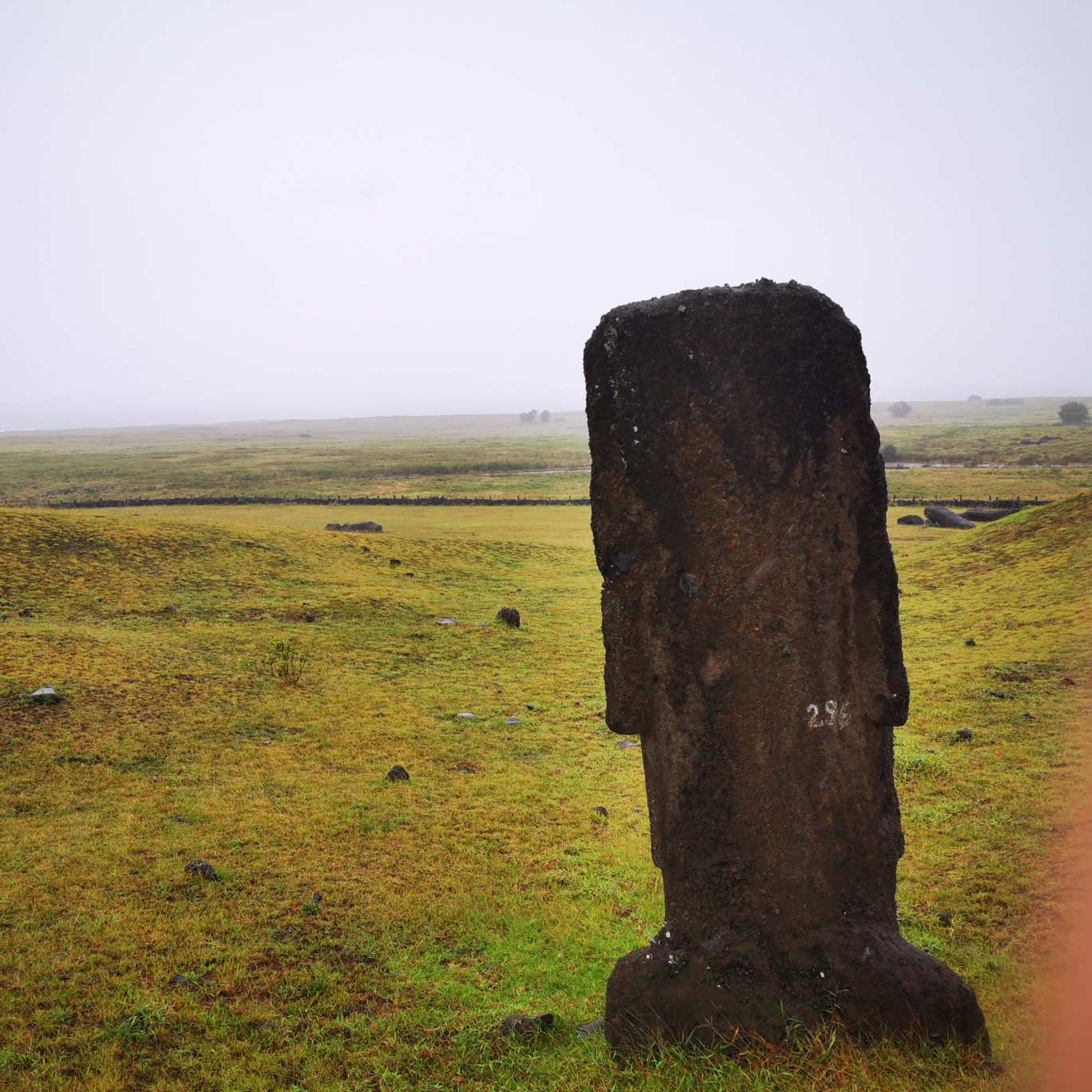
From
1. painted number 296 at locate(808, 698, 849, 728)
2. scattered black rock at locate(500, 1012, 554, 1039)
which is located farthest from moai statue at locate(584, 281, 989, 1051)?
scattered black rock at locate(500, 1012, 554, 1039)

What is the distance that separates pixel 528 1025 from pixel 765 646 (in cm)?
289

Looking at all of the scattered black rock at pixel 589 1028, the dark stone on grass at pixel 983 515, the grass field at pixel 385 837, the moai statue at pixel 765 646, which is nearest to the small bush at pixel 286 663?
the grass field at pixel 385 837

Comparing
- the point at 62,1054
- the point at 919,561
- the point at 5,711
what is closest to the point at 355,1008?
the point at 62,1054

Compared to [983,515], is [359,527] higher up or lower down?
higher up

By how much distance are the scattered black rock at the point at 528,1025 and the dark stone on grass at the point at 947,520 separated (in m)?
32.6

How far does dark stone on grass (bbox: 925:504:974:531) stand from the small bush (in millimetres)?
27953

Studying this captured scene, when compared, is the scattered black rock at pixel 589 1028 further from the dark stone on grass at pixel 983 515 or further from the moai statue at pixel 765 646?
the dark stone on grass at pixel 983 515

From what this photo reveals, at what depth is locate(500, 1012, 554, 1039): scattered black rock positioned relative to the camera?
5.18m

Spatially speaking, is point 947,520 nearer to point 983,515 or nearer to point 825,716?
point 983,515

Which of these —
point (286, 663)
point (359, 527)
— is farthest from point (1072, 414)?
point (286, 663)

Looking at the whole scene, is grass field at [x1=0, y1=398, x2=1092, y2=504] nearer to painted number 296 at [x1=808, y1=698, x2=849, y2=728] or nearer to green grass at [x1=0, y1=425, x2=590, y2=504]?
green grass at [x1=0, y1=425, x2=590, y2=504]

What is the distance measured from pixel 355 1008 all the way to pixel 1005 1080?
4.08 metres

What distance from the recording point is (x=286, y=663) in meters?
13.9

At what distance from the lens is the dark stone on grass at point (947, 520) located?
33.4m
